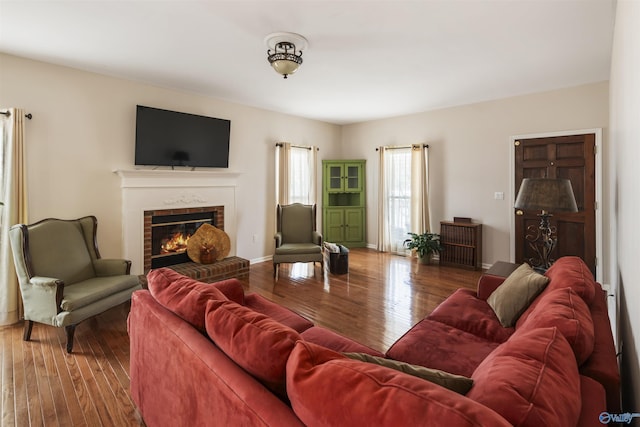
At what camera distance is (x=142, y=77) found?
397 centimetres

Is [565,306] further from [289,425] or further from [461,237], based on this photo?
[461,237]

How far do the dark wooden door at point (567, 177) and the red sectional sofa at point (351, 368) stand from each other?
117 inches

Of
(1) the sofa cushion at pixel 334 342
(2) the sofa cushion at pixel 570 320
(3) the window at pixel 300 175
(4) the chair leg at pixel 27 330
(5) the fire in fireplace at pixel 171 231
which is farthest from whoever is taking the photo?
(3) the window at pixel 300 175

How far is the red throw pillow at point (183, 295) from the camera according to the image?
1467mm

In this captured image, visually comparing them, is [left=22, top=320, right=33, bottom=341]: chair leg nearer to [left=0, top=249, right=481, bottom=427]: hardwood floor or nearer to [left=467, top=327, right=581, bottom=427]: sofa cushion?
[left=0, top=249, right=481, bottom=427]: hardwood floor

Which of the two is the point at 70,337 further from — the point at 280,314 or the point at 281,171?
the point at 281,171

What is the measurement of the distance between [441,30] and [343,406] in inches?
120

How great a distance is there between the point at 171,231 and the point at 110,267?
4.18ft

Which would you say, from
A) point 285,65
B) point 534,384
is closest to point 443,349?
point 534,384

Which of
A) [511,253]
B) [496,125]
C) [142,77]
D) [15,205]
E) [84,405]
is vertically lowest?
[84,405]

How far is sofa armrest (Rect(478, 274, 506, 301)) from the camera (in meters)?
2.54

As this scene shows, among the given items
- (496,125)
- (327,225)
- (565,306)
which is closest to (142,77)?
(327,225)

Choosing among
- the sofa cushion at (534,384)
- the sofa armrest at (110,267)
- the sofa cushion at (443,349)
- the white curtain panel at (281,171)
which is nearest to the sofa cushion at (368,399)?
the sofa cushion at (534,384)

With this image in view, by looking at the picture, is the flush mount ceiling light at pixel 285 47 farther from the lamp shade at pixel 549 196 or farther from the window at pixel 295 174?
the window at pixel 295 174
